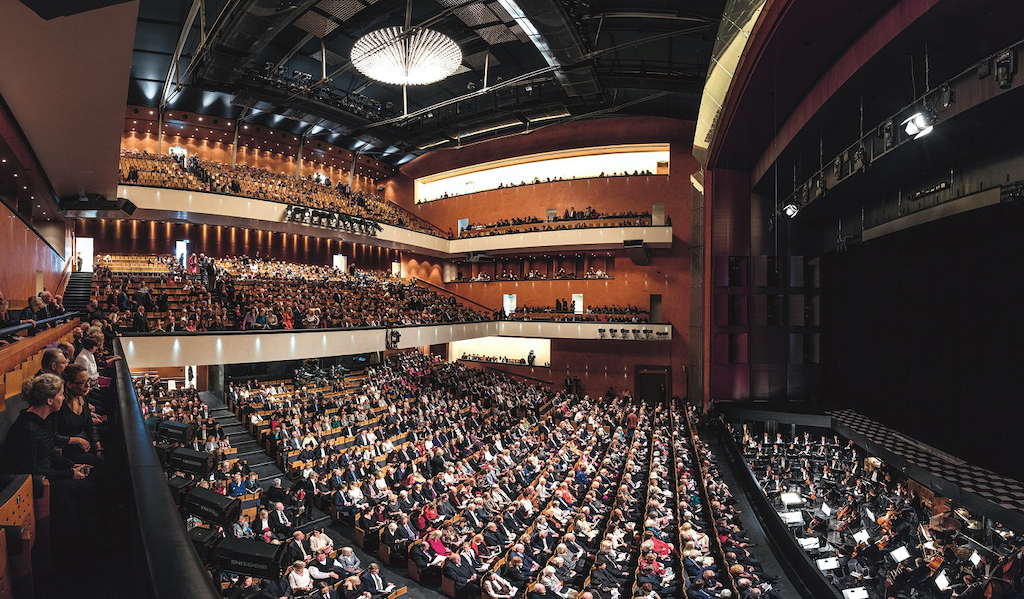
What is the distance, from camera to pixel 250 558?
95.5 inches

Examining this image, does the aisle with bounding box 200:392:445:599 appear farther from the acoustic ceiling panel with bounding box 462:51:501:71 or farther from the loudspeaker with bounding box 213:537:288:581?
the acoustic ceiling panel with bounding box 462:51:501:71

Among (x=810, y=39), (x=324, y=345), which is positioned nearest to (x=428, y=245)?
(x=324, y=345)

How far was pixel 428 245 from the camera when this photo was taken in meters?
19.7

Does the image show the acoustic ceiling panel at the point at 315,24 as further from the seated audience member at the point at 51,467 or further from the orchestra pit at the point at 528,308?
the seated audience member at the point at 51,467

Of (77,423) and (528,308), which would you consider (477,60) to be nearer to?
(528,308)

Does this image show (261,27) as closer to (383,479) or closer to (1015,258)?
(383,479)

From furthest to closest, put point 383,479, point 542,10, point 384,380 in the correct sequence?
point 384,380
point 542,10
point 383,479

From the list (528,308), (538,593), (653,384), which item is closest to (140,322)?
(538,593)

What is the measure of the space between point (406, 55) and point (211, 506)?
1000 cm

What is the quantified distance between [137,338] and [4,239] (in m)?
2.90

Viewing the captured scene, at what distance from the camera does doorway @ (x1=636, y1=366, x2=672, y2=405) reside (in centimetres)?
1784

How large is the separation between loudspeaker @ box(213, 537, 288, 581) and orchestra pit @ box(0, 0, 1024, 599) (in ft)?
0.07

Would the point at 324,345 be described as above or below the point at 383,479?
above

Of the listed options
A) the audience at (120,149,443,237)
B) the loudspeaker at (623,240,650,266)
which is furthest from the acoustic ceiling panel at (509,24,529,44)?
the audience at (120,149,443,237)
